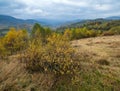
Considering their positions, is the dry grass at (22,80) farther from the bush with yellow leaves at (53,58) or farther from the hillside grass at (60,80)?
the bush with yellow leaves at (53,58)

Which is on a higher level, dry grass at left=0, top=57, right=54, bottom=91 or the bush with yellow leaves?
the bush with yellow leaves

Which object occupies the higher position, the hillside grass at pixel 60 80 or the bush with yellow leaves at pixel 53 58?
the bush with yellow leaves at pixel 53 58

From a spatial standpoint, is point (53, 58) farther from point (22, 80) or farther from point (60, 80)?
point (22, 80)

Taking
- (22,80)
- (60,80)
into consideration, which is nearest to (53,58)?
(60,80)

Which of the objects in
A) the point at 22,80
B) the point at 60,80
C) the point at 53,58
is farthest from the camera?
the point at 53,58

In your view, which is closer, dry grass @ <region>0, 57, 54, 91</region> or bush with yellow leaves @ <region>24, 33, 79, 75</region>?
dry grass @ <region>0, 57, 54, 91</region>

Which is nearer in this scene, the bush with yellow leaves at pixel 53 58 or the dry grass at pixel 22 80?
the dry grass at pixel 22 80

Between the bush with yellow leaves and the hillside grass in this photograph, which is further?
the bush with yellow leaves

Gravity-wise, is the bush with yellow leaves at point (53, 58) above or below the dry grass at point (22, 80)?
above

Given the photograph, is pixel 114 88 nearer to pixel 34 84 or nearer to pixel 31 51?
pixel 34 84

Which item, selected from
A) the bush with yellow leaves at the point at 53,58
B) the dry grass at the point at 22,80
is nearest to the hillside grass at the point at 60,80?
the dry grass at the point at 22,80

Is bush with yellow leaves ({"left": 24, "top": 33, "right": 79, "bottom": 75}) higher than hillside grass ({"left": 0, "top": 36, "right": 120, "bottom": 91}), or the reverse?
bush with yellow leaves ({"left": 24, "top": 33, "right": 79, "bottom": 75})

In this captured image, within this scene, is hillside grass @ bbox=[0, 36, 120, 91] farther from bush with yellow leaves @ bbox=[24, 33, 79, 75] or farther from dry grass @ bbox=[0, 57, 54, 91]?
bush with yellow leaves @ bbox=[24, 33, 79, 75]

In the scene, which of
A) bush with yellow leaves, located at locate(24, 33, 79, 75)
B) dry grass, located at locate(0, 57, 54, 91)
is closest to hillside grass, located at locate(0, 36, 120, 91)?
dry grass, located at locate(0, 57, 54, 91)
